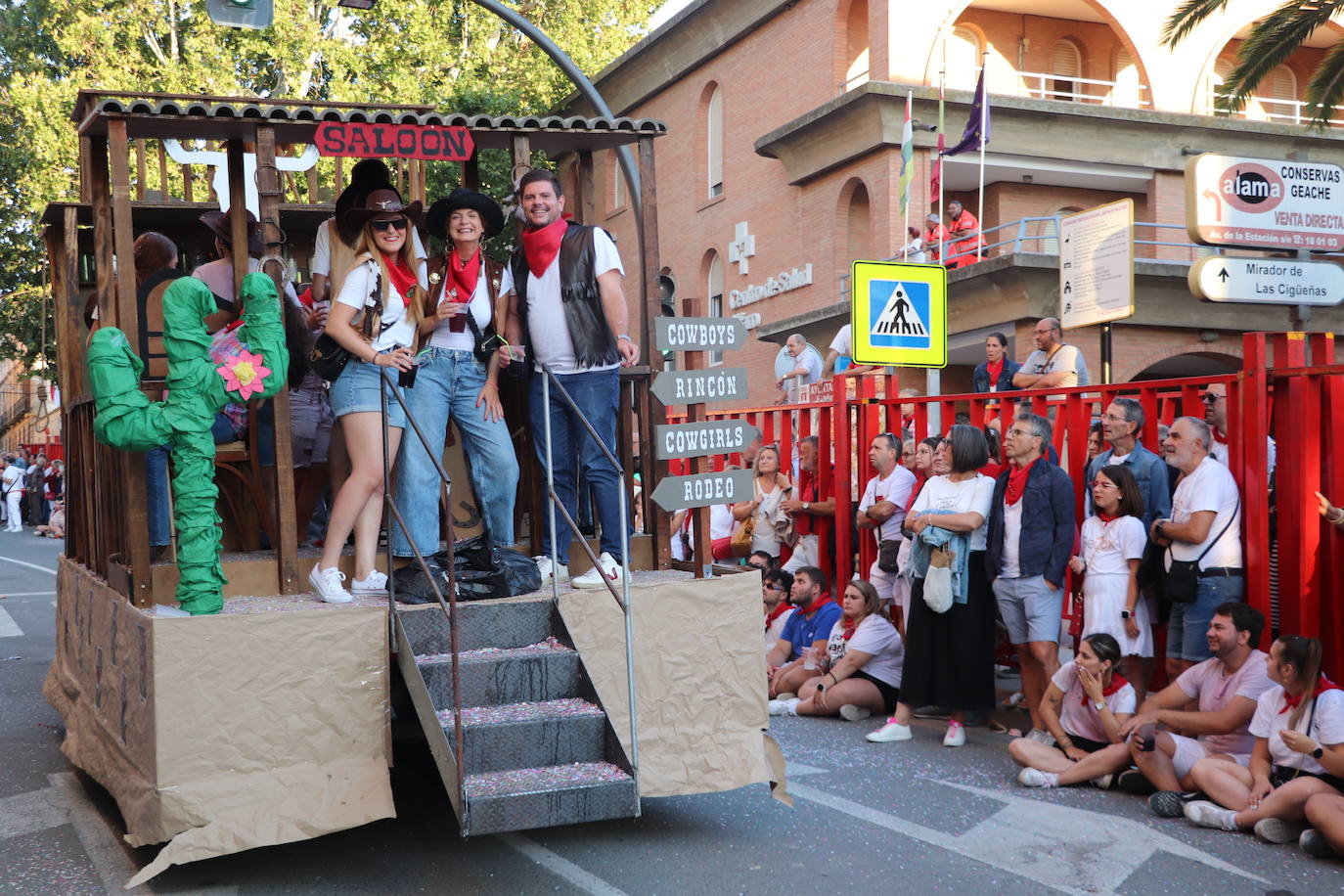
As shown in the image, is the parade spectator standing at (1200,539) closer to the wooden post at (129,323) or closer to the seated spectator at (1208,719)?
the seated spectator at (1208,719)

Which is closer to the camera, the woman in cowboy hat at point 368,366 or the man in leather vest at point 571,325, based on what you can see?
the woman in cowboy hat at point 368,366

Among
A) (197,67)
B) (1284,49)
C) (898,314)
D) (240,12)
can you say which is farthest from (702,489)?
(197,67)

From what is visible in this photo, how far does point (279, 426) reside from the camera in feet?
20.1

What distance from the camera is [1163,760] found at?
22.3ft

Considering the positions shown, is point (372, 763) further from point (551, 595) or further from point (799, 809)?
point (799, 809)

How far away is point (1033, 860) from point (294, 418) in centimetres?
420

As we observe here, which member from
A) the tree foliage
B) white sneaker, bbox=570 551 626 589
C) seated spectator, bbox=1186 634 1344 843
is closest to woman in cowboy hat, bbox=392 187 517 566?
white sneaker, bbox=570 551 626 589

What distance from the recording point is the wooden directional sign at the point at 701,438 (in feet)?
19.6

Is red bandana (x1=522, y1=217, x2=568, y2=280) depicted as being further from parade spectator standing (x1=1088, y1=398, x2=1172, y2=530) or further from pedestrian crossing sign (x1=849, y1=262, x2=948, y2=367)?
pedestrian crossing sign (x1=849, y1=262, x2=948, y2=367)

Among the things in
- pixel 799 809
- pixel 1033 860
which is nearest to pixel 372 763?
pixel 799 809

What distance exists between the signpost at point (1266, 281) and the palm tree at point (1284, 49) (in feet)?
21.9

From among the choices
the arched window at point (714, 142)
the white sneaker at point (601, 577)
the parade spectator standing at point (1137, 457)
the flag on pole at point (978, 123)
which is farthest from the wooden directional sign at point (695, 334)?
the arched window at point (714, 142)

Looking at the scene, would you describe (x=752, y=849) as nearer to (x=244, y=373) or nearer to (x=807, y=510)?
(x=244, y=373)

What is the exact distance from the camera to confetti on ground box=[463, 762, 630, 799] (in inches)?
202
